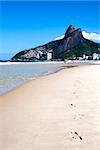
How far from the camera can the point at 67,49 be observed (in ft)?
535

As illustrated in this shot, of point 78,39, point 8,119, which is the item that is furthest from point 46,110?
point 78,39

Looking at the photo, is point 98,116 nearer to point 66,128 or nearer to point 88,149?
point 66,128

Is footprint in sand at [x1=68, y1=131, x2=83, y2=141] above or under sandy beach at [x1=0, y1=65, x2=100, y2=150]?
above

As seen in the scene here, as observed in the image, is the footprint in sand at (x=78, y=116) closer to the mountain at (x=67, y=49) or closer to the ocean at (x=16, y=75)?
the ocean at (x=16, y=75)

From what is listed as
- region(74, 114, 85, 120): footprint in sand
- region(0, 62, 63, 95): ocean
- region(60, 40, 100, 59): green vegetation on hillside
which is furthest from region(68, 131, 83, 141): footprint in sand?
region(60, 40, 100, 59): green vegetation on hillside

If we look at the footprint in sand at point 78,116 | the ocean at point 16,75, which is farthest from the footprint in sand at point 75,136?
the ocean at point 16,75

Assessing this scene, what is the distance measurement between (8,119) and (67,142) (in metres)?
2.28

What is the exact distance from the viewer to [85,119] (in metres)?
6.30

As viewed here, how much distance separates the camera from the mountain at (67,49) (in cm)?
14938

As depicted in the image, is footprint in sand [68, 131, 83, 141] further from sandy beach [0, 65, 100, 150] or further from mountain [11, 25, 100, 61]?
mountain [11, 25, 100, 61]

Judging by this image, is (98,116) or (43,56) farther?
(43,56)

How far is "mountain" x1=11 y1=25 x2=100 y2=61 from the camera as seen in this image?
5881 inches

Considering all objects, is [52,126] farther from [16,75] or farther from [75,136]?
[16,75]

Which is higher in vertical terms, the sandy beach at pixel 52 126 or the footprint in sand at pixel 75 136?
the footprint in sand at pixel 75 136
